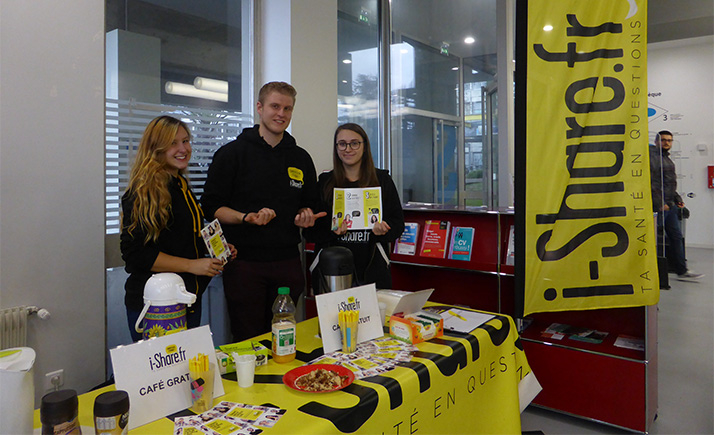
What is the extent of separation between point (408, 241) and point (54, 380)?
2.30 meters

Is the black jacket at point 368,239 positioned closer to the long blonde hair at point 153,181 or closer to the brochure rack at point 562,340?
the brochure rack at point 562,340

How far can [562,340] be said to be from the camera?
287cm

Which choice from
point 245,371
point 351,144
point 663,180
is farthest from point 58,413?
point 663,180

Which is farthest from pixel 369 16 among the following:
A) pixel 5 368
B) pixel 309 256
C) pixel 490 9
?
pixel 5 368

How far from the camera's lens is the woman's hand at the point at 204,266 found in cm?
200

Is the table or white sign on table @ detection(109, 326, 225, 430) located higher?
white sign on table @ detection(109, 326, 225, 430)

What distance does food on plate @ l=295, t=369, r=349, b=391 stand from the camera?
133 cm

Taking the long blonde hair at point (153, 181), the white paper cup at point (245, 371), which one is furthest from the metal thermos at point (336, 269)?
the long blonde hair at point (153, 181)

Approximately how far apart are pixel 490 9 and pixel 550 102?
84.3 inches

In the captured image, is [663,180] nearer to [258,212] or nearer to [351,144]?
[351,144]

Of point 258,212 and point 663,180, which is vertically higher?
point 663,180

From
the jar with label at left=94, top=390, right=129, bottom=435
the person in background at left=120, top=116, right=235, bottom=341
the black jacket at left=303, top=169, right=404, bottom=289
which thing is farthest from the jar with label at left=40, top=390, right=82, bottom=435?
the black jacket at left=303, top=169, right=404, bottom=289

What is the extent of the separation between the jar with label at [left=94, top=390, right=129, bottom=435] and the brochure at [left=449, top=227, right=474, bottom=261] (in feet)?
8.34

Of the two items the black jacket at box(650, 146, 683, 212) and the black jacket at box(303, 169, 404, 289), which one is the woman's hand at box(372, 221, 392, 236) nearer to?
the black jacket at box(303, 169, 404, 289)
